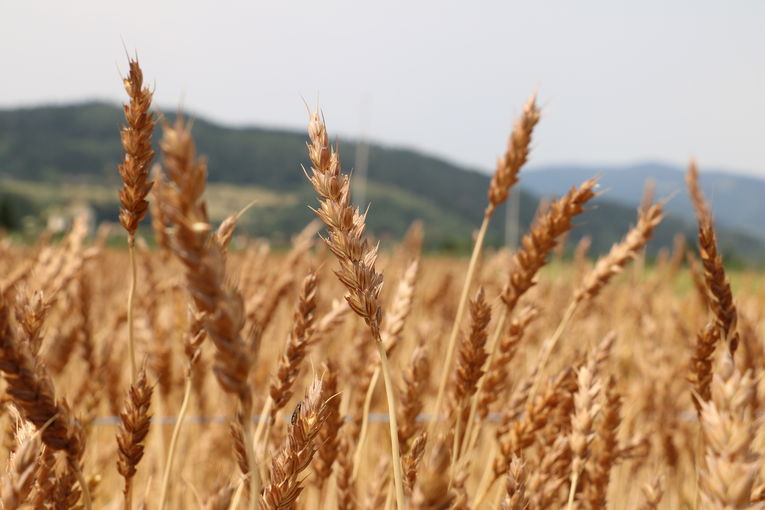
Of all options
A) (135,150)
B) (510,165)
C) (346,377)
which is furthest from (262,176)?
(135,150)

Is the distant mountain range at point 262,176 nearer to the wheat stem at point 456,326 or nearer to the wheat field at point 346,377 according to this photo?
the wheat field at point 346,377

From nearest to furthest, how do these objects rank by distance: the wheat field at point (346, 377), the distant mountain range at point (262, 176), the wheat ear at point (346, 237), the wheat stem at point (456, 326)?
the wheat field at point (346, 377) → the wheat ear at point (346, 237) → the wheat stem at point (456, 326) → the distant mountain range at point (262, 176)

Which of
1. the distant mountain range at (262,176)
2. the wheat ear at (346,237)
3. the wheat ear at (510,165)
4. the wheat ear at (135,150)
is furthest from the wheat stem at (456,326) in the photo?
the distant mountain range at (262,176)

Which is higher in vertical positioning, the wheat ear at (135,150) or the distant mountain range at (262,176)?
the wheat ear at (135,150)

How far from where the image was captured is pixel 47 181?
6638 centimetres

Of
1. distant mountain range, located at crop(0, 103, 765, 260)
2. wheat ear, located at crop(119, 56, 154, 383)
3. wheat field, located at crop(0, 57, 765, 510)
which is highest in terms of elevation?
wheat ear, located at crop(119, 56, 154, 383)

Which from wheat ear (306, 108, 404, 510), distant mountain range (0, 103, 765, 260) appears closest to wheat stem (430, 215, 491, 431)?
wheat ear (306, 108, 404, 510)

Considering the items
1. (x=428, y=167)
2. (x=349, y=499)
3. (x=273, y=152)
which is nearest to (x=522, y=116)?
(x=349, y=499)

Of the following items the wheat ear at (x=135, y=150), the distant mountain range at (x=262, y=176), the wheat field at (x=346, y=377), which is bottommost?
the distant mountain range at (x=262, y=176)

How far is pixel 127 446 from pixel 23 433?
0.38 feet

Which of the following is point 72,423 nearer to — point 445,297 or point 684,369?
point 684,369

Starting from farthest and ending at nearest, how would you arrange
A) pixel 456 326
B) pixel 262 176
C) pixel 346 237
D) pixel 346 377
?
1. pixel 262 176
2. pixel 346 377
3. pixel 456 326
4. pixel 346 237

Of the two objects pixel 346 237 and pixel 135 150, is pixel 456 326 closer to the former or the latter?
pixel 346 237

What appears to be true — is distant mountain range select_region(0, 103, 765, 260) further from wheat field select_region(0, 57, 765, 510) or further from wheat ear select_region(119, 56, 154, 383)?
wheat ear select_region(119, 56, 154, 383)
